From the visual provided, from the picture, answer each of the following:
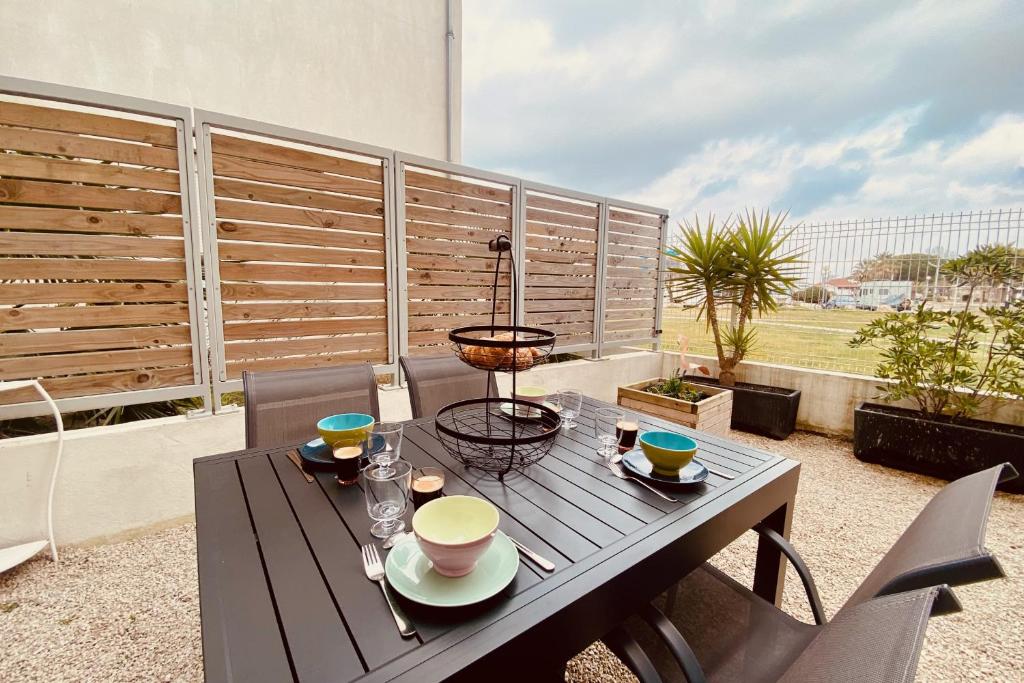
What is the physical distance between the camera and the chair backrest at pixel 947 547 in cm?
51

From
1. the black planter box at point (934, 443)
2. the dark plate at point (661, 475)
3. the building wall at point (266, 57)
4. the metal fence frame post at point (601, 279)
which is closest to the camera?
the dark plate at point (661, 475)

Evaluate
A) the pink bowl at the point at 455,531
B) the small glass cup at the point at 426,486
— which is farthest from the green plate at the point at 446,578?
the small glass cup at the point at 426,486

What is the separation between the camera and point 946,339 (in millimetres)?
2766

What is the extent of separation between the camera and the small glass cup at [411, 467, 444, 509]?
3.12 ft

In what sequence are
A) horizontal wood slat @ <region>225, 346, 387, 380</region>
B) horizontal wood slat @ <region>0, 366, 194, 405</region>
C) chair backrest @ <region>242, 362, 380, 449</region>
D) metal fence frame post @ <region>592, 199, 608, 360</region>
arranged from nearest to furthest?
chair backrest @ <region>242, 362, 380, 449</region>
horizontal wood slat @ <region>0, 366, 194, 405</region>
horizontal wood slat @ <region>225, 346, 387, 380</region>
metal fence frame post @ <region>592, 199, 608, 360</region>

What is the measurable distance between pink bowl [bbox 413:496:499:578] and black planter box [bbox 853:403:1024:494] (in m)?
3.36

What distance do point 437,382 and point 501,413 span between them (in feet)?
1.37

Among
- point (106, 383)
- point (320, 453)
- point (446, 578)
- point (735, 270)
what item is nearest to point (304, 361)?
point (106, 383)

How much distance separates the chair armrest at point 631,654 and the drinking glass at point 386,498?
466mm

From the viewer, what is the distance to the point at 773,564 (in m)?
1.24

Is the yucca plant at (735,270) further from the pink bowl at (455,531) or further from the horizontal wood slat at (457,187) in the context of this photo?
the pink bowl at (455,531)

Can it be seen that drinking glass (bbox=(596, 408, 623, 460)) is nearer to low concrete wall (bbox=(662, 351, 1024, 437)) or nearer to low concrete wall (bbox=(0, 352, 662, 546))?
low concrete wall (bbox=(0, 352, 662, 546))

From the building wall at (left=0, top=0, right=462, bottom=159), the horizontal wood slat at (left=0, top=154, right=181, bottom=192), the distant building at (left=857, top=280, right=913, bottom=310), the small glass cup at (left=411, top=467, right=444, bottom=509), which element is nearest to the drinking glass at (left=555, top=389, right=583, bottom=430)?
the small glass cup at (left=411, top=467, right=444, bottom=509)

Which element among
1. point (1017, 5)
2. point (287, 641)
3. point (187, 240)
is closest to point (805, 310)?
point (1017, 5)
